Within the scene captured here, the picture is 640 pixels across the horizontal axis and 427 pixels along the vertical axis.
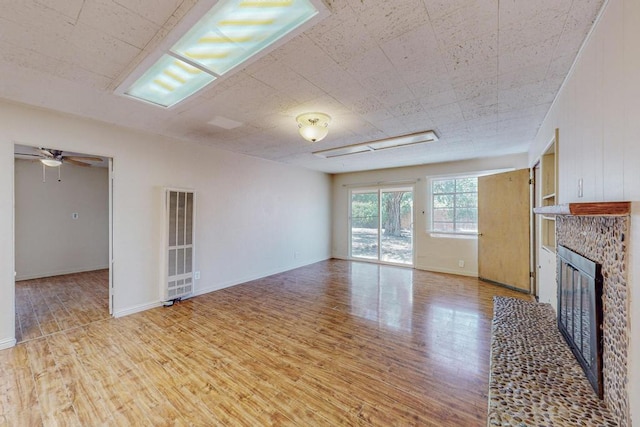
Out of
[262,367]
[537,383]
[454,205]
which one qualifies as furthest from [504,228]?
[262,367]

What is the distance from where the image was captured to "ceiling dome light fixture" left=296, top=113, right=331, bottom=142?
2.77 metres

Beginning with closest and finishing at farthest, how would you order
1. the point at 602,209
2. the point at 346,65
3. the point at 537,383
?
the point at 602,209
the point at 537,383
the point at 346,65

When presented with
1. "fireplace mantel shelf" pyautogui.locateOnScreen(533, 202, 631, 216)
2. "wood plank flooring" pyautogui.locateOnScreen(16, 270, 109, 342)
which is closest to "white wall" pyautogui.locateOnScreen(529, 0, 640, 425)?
"fireplace mantel shelf" pyautogui.locateOnScreen(533, 202, 631, 216)

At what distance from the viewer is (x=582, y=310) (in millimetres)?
1525

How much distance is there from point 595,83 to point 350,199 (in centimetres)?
584

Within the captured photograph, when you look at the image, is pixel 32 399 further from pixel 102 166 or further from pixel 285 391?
pixel 102 166

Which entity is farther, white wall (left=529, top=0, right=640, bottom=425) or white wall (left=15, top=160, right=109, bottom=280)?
white wall (left=15, top=160, right=109, bottom=280)

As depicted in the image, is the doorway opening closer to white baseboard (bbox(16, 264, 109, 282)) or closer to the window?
white baseboard (bbox(16, 264, 109, 282))

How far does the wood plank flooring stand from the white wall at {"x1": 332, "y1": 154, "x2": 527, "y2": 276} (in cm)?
551

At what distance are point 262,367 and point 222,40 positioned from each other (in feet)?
8.53

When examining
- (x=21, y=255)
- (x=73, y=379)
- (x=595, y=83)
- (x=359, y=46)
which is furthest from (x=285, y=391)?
(x=21, y=255)

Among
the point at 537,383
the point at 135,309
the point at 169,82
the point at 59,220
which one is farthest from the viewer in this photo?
the point at 59,220

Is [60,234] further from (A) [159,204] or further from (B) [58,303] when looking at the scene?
(A) [159,204]

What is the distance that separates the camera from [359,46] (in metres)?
1.68
